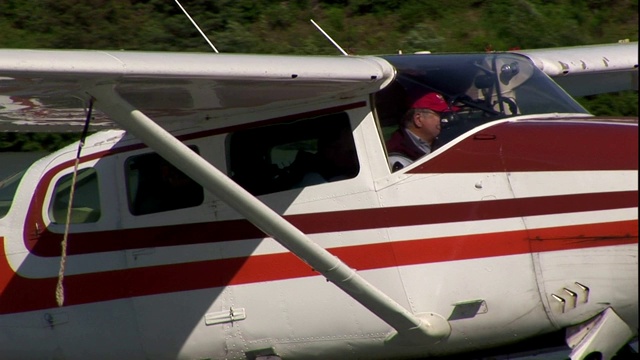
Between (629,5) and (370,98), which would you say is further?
(629,5)

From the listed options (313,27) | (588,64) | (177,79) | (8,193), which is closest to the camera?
(177,79)

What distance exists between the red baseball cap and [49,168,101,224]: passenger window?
7.08ft

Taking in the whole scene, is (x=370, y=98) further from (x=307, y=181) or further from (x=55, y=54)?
(x=55, y=54)

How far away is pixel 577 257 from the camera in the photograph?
555 centimetres

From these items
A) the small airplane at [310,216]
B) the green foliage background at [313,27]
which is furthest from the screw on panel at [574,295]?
the green foliage background at [313,27]

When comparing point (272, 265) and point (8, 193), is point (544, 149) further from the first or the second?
point (8, 193)

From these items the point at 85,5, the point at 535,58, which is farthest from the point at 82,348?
the point at 85,5

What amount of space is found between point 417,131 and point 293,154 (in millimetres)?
770

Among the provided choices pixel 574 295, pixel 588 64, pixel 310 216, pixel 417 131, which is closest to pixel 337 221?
pixel 310 216

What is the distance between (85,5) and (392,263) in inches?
433

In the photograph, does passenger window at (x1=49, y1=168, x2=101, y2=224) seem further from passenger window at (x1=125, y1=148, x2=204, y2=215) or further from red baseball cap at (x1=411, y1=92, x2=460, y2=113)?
red baseball cap at (x1=411, y1=92, x2=460, y2=113)

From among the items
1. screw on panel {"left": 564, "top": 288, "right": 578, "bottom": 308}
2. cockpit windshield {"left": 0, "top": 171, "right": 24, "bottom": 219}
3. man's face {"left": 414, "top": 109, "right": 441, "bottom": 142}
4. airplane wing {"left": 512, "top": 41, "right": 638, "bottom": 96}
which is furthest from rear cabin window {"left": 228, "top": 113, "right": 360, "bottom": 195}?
airplane wing {"left": 512, "top": 41, "right": 638, "bottom": 96}

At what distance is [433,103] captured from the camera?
599 centimetres

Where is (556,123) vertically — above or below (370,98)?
below
